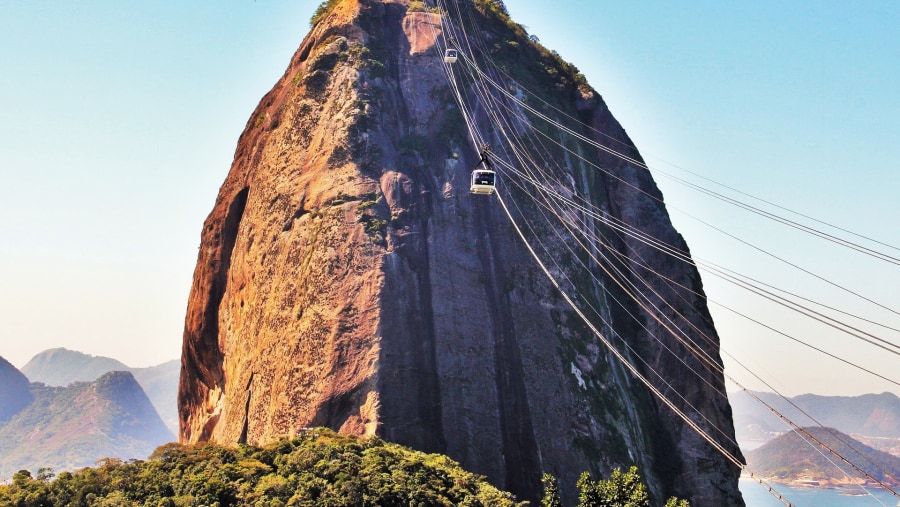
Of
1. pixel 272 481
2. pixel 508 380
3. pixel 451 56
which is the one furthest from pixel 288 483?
pixel 451 56

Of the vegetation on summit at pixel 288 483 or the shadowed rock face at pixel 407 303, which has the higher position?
the shadowed rock face at pixel 407 303

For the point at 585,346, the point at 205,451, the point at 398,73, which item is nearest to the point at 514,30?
the point at 398,73

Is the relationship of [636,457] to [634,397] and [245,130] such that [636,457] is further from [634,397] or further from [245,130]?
[245,130]

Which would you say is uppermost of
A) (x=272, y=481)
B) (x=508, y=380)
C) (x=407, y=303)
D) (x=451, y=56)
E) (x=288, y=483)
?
(x=451, y=56)

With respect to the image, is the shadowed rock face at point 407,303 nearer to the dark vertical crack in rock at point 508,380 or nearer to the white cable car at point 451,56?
the dark vertical crack in rock at point 508,380

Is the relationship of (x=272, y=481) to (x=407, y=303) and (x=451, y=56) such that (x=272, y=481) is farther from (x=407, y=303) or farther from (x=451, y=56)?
(x=451, y=56)

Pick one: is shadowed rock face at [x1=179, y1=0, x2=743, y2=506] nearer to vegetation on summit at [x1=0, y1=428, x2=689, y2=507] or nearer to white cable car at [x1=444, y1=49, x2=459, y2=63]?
white cable car at [x1=444, y1=49, x2=459, y2=63]

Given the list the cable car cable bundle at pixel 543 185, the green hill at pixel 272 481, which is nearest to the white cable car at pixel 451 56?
the cable car cable bundle at pixel 543 185
